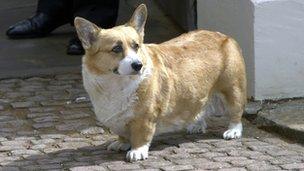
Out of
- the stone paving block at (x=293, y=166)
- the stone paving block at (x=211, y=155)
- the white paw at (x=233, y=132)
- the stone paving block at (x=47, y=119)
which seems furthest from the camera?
the stone paving block at (x=47, y=119)

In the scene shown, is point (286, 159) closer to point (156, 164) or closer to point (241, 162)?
point (241, 162)

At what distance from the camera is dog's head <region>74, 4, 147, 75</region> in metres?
5.87

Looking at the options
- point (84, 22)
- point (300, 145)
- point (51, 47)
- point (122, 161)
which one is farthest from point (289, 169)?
point (51, 47)

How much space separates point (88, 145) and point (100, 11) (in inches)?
113

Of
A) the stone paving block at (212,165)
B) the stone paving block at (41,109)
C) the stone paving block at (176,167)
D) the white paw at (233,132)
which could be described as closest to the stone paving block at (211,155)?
the stone paving block at (212,165)

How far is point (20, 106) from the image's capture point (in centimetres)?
774

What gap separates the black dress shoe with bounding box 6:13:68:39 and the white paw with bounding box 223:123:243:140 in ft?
11.7

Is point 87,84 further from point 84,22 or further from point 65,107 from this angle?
point 65,107

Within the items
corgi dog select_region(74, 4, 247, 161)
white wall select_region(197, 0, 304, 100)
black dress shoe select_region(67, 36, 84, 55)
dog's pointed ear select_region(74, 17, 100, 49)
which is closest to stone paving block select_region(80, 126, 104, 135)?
corgi dog select_region(74, 4, 247, 161)

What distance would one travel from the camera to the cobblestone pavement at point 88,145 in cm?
→ 609

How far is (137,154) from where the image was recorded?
616 centimetres

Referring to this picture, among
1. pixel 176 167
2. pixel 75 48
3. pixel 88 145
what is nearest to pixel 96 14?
pixel 75 48

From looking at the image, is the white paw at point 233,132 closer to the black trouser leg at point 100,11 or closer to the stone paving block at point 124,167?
the stone paving block at point 124,167

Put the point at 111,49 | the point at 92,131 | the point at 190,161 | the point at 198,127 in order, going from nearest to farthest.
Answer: the point at 111,49
the point at 190,161
the point at 198,127
the point at 92,131
